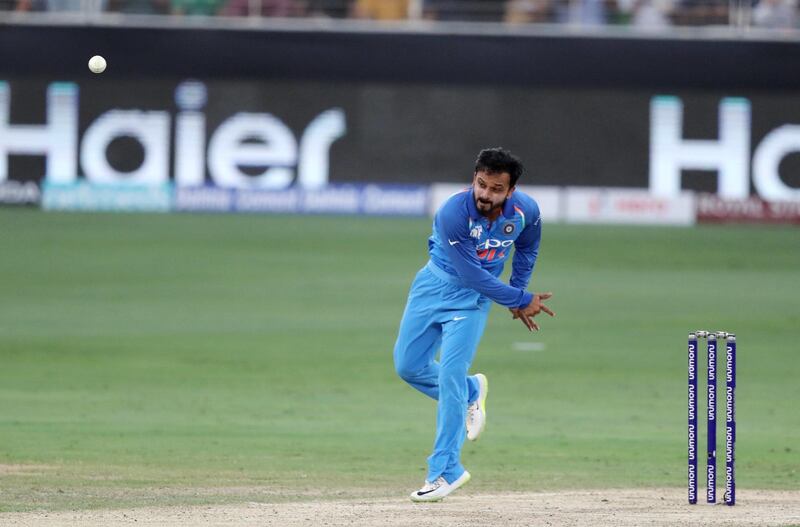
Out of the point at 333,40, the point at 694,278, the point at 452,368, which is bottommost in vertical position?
the point at 694,278

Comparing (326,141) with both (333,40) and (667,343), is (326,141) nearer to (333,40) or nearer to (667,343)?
(333,40)

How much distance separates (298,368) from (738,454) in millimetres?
4660

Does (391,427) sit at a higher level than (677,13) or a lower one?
lower

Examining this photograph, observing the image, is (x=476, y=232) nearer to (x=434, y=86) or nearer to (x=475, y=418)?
(x=475, y=418)

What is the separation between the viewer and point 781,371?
A: 42.6 ft

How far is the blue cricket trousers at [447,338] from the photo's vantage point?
7188 mm

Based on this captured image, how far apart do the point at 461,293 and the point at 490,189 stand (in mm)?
552

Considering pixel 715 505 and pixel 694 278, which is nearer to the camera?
pixel 715 505

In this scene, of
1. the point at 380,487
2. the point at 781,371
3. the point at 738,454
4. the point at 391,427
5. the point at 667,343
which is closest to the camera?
the point at 380,487

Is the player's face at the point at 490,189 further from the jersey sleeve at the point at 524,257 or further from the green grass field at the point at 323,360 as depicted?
the green grass field at the point at 323,360

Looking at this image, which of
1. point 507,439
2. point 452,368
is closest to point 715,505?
point 452,368

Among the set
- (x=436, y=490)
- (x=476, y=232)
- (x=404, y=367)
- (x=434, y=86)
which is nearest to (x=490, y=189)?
(x=476, y=232)

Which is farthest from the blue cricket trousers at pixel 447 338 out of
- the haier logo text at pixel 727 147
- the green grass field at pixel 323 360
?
the haier logo text at pixel 727 147

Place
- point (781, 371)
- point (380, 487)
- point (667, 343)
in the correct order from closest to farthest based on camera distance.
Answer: point (380, 487)
point (781, 371)
point (667, 343)
